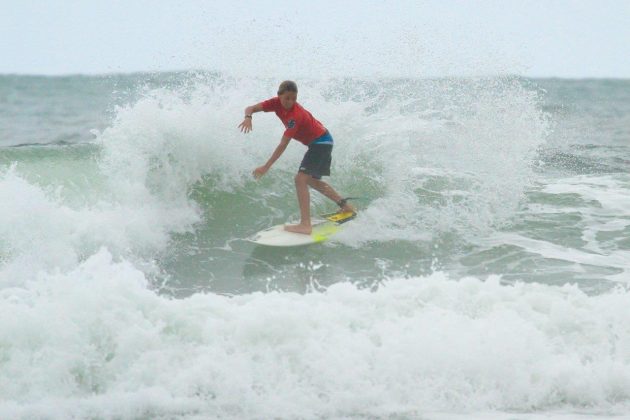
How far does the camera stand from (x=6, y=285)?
6.42m

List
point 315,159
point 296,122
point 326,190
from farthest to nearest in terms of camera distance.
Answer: point 326,190, point 315,159, point 296,122

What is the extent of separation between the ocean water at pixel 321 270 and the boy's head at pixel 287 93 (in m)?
1.55

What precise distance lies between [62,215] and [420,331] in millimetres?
3985

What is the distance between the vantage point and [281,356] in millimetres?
5051

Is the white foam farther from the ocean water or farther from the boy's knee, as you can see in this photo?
the boy's knee

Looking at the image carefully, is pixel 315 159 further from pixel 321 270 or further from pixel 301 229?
pixel 321 270

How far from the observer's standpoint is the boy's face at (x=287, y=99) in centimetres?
792

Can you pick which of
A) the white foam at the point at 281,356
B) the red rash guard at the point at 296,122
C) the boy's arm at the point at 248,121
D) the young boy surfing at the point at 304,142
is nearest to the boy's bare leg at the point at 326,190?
the young boy surfing at the point at 304,142

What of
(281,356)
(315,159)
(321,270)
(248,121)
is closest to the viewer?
(281,356)

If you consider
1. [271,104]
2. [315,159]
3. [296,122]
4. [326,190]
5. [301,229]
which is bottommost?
[301,229]

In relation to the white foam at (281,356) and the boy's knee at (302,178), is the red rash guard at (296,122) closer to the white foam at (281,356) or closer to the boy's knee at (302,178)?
the boy's knee at (302,178)

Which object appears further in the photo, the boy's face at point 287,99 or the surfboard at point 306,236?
the surfboard at point 306,236

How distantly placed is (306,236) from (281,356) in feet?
10.8

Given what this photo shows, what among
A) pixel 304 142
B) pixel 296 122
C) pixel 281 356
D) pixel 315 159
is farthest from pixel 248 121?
pixel 281 356
